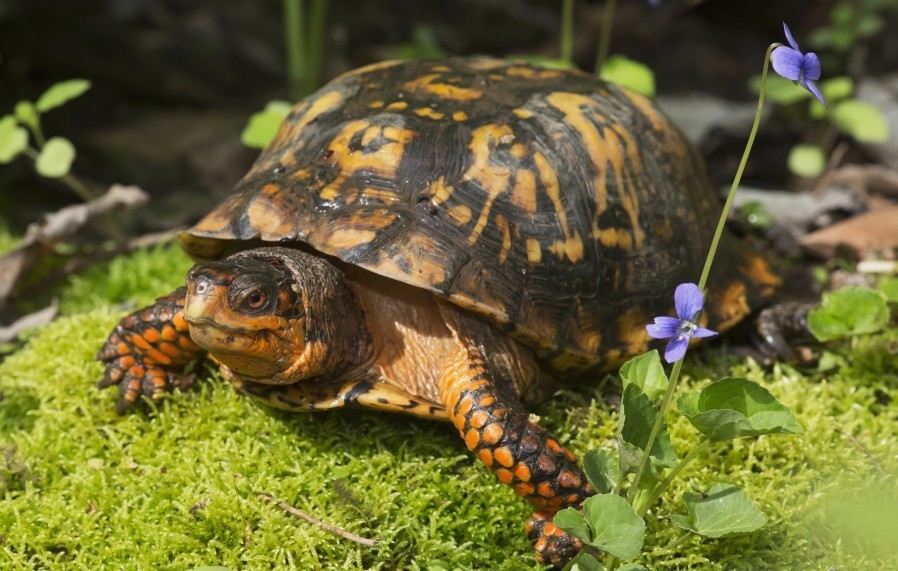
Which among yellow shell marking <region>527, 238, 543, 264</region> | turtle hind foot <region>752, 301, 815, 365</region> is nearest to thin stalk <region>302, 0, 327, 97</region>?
yellow shell marking <region>527, 238, 543, 264</region>

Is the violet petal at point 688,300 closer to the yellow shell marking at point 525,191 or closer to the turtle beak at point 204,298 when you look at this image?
the yellow shell marking at point 525,191

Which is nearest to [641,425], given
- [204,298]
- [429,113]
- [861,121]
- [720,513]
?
[720,513]

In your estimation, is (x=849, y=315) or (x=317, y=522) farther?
(x=849, y=315)

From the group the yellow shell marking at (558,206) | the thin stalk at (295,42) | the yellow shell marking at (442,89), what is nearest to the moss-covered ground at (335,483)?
the yellow shell marking at (558,206)

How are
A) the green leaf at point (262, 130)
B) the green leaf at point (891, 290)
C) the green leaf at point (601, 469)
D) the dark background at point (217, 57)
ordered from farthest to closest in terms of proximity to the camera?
the dark background at point (217, 57) < the green leaf at point (262, 130) < the green leaf at point (891, 290) < the green leaf at point (601, 469)

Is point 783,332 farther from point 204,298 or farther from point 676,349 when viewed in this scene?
point 204,298

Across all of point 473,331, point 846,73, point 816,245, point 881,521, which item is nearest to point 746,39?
point 846,73
